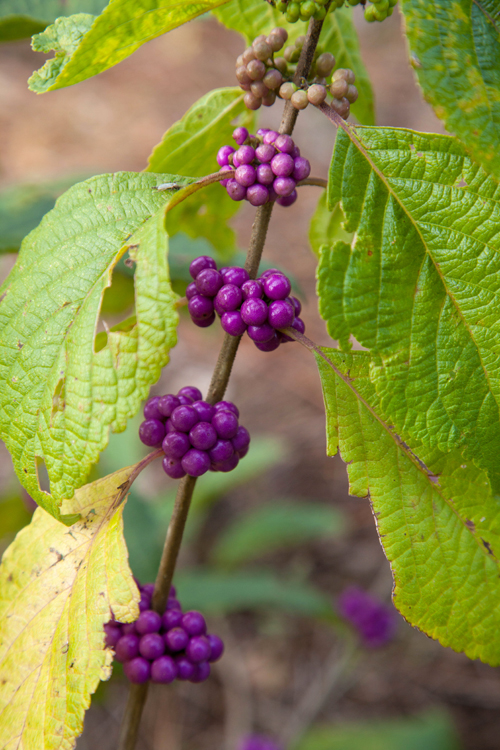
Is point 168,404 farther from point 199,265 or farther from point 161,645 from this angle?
point 161,645

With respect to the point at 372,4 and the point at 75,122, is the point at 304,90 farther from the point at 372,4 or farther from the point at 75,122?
the point at 75,122

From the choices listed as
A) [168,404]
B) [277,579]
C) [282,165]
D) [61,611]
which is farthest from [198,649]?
[277,579]

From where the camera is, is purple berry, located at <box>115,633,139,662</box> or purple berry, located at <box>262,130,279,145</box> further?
purple berry, located at <box>115,633,139,662</box>

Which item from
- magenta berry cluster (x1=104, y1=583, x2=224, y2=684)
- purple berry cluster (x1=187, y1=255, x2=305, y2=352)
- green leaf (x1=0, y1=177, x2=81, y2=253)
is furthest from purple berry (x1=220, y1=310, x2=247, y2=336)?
green leaf (x1=0, y1=177, x2=81, y2=253)

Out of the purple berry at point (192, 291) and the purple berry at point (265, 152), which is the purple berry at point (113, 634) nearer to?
the purple berry at point (192, 291)

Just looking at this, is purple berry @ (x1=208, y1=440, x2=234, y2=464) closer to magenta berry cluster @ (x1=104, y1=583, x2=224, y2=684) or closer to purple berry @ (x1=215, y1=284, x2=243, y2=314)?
purple berry @ (x1=215, y1=284, x2=243, y2=314)

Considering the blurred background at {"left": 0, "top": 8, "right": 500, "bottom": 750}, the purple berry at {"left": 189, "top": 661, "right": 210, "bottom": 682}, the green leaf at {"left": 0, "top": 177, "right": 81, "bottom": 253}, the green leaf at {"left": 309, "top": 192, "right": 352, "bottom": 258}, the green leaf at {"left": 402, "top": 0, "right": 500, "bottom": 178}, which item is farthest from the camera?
the blurred background at {"left": 0, "top": 8, "right": 500, "bottom": 750}

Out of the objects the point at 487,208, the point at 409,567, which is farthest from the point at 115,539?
the point at 487,208
